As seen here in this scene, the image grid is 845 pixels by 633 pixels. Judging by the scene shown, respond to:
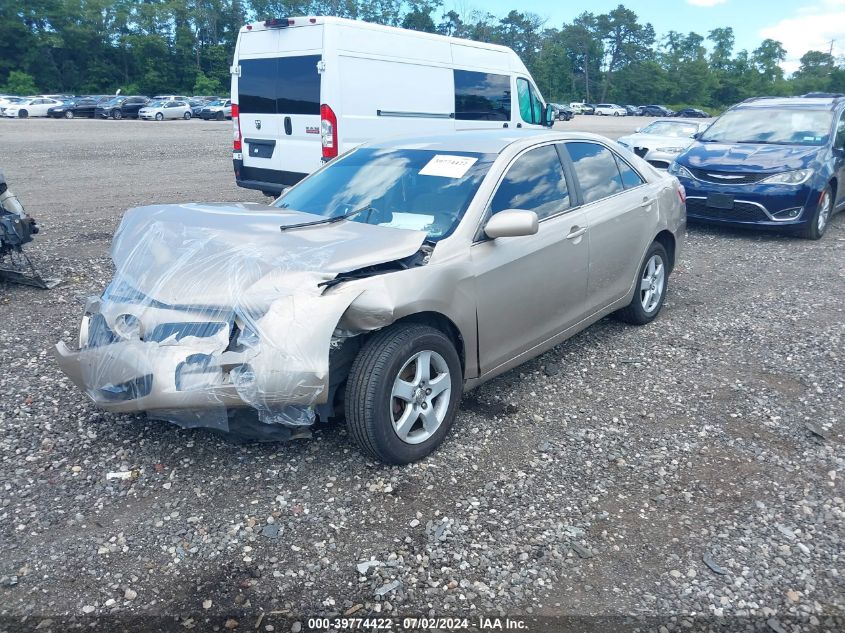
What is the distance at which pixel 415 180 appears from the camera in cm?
415

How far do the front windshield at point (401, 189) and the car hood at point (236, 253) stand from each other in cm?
24

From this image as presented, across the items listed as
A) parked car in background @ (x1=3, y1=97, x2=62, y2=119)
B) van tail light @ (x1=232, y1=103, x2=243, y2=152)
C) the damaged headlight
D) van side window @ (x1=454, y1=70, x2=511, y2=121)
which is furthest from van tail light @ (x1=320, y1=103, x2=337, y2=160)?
parked car in background @ (x1=3, y1=97, x2=62, y2=119)

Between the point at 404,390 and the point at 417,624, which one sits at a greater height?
the point at 404,390

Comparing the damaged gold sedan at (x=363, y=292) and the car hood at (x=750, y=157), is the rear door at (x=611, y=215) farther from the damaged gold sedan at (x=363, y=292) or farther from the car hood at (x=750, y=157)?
the car hood at (x=750, y=157)

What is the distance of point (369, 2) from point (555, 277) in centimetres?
10793

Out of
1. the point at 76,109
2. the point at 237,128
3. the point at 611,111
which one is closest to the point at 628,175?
the point at 237,128

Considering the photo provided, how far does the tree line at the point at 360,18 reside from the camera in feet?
Answer: 240

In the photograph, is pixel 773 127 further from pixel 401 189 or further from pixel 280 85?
pixel 401 189

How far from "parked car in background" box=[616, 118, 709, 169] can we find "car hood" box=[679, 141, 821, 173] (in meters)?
3.06

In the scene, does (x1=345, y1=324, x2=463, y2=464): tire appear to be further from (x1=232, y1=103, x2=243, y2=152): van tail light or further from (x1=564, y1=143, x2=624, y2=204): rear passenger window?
(x1=232, y1=103, x2=243, y2=152): van tail light

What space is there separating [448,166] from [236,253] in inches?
57.6

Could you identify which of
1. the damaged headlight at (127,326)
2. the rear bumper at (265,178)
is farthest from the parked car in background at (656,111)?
the damaged headlight at (127,326)

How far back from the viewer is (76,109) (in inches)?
1674

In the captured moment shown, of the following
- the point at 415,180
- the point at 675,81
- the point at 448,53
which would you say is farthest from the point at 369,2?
the point at 415,180
